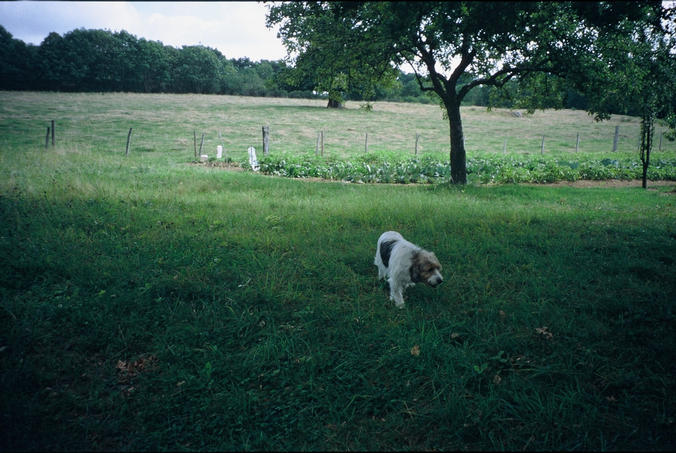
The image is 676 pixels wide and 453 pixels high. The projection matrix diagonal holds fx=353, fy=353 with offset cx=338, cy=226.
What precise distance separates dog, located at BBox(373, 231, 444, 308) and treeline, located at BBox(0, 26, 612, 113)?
37639 mm

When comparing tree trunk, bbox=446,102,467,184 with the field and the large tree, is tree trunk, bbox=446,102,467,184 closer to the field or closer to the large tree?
the large tree

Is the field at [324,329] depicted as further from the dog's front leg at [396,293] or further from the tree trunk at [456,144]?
the tree trunk at [456,144]

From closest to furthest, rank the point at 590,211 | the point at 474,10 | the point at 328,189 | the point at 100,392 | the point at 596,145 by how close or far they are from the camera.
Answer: the point at 100,392, the point at 474,10, the point at 590,211, the point at 328,189, the point at 596,145

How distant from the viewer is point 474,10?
539 cm

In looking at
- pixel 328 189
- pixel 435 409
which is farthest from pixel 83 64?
pixel 435 409

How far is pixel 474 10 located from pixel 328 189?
7910 mm

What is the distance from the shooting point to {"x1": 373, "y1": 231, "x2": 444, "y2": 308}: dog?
4.82 m

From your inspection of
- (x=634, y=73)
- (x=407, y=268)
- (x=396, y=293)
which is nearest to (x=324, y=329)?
(x=396, y=293)

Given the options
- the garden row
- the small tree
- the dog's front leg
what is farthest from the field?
the garden row

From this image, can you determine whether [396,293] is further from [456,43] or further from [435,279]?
[456,43]

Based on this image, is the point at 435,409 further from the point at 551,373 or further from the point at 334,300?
the point at 334,300

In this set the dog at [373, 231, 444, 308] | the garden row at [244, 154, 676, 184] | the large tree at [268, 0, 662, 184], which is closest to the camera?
the dog at [373, 231, 444, 308]

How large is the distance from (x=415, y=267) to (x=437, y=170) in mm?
13586

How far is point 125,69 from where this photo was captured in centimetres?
7131
